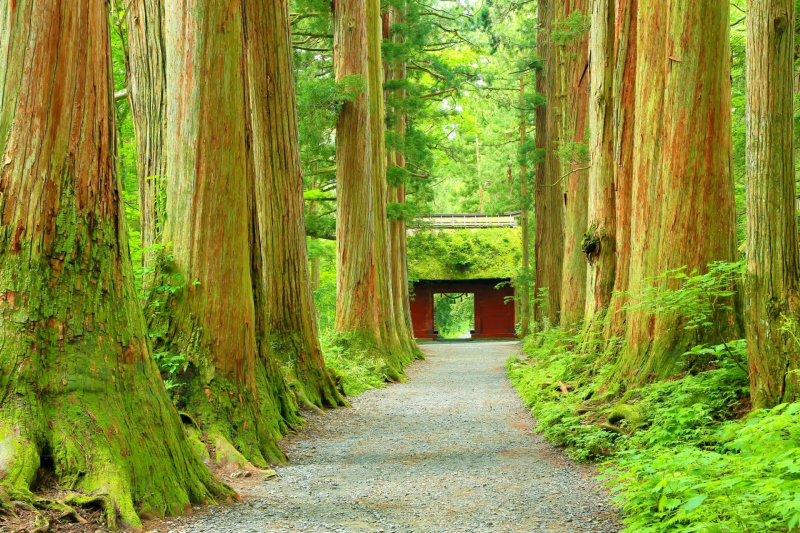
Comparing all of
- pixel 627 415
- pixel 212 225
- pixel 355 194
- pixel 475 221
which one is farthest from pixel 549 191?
pixel 212 225

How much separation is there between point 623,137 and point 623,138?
0.02m

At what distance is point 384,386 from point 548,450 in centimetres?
675

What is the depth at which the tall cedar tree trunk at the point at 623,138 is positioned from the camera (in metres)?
8.86

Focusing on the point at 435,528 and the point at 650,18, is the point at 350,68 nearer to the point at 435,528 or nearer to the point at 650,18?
the point at 650,18

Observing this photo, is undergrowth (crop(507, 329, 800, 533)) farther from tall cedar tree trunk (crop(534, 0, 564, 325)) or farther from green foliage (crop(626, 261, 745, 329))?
tall cedar tree trunk (crop(534, 0, 564, 325))

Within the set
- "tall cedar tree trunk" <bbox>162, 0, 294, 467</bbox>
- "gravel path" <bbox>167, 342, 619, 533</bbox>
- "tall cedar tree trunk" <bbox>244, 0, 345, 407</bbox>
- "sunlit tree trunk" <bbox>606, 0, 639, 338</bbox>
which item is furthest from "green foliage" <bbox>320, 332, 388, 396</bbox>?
"tall cedar tree trunk" <bbox>162, 0, 294, 467</bbox>

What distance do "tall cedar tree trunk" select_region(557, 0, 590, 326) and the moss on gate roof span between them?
16146mm

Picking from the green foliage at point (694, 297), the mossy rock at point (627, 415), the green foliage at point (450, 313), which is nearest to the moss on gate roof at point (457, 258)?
the green foliage at point (450, 313)

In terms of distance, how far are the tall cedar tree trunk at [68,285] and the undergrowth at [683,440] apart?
2823 mm

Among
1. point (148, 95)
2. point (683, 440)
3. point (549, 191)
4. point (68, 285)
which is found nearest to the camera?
point (68, 285)

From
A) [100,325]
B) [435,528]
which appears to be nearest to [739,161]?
[435,528]

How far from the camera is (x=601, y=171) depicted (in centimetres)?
1051

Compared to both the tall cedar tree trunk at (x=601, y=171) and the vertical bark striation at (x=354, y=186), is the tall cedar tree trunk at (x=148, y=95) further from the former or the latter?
the vertical bark striation at (x=354, y=186)

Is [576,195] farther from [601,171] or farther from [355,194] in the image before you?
[355,194]
